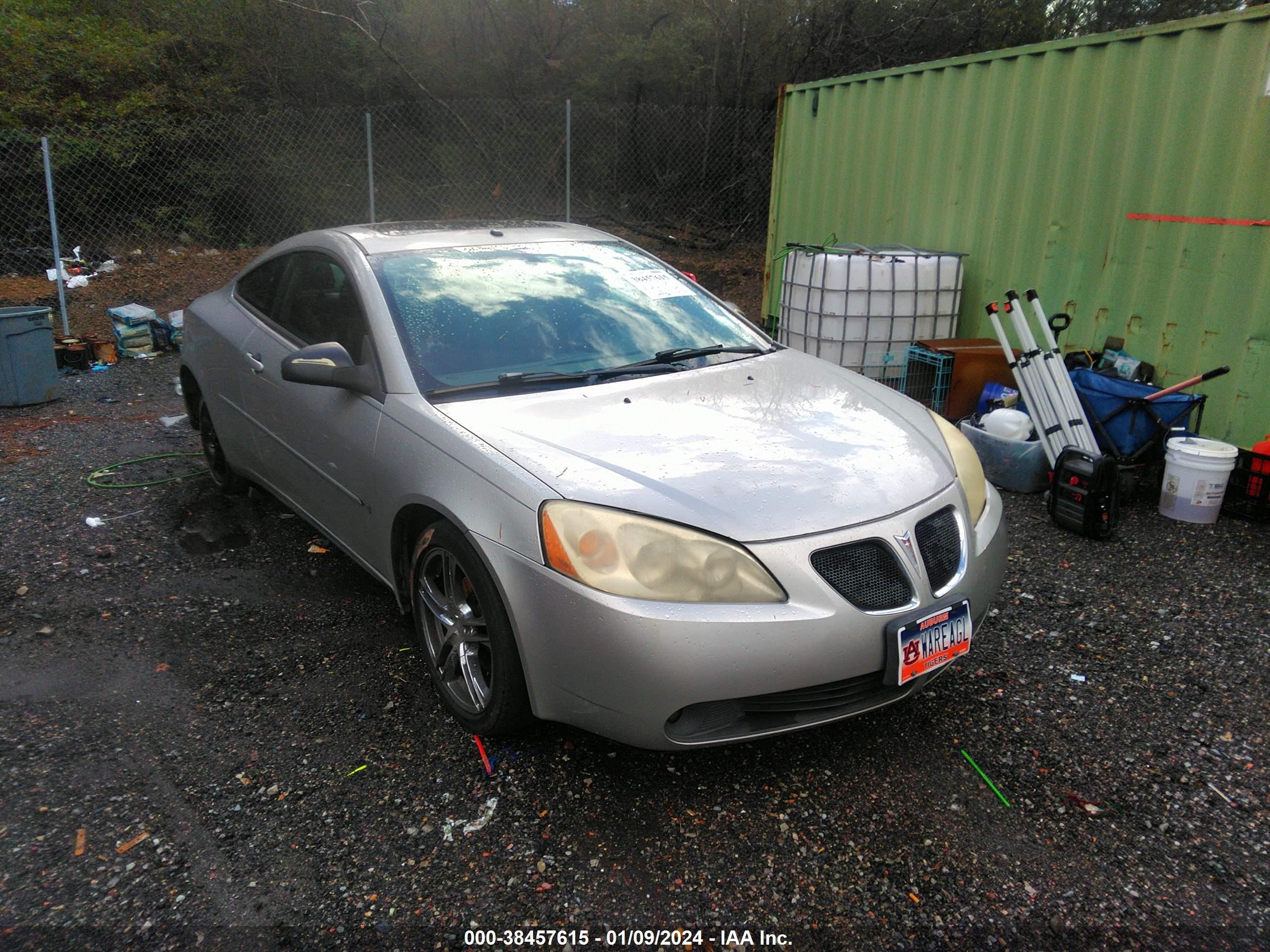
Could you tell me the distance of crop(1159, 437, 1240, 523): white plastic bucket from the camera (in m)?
4.67

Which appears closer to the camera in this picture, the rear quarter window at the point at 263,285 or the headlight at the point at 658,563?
the headlight at the point at 658,563

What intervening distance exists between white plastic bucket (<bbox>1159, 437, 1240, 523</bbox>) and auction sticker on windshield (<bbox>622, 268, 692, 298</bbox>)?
2.88m

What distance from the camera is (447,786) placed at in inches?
102

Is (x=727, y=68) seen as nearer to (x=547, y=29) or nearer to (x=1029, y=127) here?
(x=547, y=29)

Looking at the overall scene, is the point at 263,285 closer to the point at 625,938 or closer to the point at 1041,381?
the point at 625,938

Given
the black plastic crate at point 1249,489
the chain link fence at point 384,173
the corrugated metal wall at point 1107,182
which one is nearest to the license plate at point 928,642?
the black plastic crate at point 1249,489

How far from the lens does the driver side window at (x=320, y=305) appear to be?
10.9ft

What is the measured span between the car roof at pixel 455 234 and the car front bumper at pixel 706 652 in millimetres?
1626

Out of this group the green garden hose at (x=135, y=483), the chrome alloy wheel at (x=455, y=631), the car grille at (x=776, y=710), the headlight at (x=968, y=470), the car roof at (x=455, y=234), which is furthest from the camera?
the green garden hose at (x=135, y=483)

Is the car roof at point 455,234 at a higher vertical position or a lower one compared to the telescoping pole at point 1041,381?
higher

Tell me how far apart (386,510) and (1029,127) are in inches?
215

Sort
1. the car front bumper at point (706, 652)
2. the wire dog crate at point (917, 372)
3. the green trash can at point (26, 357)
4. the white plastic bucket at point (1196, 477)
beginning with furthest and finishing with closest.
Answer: the green trash can at point (26, 357) → the wire dog crate at point (917, 372) → the white plastic bucket at point (1196, 477) → the car front bumper at point (706, 652)

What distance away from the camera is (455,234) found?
377 centimetres

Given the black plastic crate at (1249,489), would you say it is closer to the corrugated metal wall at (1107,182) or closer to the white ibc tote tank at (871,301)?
the corrugated metal wall at (1107,182)
